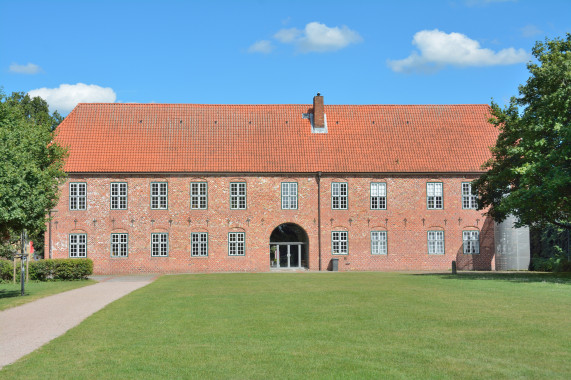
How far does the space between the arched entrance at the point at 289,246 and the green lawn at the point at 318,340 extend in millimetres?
22330

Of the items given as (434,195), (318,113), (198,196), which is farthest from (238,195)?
(434,195)

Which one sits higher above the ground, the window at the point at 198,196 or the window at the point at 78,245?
the window at the point at 198,196

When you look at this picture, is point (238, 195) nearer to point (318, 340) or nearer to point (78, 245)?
point (78, 245)

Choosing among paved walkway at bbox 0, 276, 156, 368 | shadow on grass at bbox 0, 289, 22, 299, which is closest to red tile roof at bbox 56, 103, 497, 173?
shadow on grass at bbox 0, 289, 22, 299

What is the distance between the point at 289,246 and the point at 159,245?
27.0 ft

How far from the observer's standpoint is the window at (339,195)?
41438 mm

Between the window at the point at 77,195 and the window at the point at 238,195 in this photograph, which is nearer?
the window at the point at 77,195

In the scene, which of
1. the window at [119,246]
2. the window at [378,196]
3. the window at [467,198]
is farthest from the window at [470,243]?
the window at [119,246]

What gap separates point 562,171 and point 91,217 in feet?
87.4

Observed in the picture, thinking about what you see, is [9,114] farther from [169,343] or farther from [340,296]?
[169,343]

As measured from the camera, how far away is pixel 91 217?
40250mm

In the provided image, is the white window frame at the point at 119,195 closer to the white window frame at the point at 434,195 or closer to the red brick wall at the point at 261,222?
the red brick wall at the point at 261,222

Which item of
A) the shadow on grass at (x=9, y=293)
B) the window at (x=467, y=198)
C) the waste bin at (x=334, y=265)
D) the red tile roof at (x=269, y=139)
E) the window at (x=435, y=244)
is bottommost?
the waste bin at (x=334, y=265)

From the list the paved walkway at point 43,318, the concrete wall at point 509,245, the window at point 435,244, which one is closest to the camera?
the paved walkway at point 43,318
